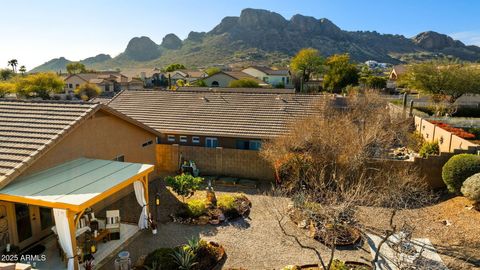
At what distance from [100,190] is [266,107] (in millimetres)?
14998

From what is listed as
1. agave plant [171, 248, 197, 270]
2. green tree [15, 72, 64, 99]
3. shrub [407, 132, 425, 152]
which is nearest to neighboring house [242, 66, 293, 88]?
green tree [15, 72, 64, 99]

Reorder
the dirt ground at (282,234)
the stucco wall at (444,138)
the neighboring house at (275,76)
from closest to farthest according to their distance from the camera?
1. the dirt ground at (282,234)
2. the stucco wall at (444,138)
3. the neighboring house at (275,76)

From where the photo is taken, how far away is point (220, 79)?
62031 mm

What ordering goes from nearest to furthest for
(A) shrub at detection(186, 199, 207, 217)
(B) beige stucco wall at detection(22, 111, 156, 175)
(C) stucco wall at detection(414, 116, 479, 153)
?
(B) beige stucco wall at detection(22, 111, 156, 175) → (A) shrub at detection(186, 199, 207, 217) → (C) stucco wall at detection(414, 116, 479, 153)

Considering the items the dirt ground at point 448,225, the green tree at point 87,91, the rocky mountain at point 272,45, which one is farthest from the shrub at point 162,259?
the rocky mountain at point 272,45

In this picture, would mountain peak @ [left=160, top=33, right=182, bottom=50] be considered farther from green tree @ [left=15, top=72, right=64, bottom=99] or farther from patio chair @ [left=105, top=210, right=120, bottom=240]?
patio chair @ [left=105, top=210, right=120, bottom=240]

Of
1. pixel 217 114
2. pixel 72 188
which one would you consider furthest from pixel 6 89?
pixel 72 188

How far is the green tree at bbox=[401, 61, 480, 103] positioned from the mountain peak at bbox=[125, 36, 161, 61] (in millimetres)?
160428

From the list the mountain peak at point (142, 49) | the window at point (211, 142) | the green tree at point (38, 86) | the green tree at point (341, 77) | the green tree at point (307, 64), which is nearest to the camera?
the window at point (211, 142)

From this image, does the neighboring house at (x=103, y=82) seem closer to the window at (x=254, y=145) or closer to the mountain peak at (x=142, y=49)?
the window at (x=254, y=145)

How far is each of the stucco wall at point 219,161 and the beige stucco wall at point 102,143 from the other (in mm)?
1605

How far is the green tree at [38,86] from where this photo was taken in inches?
2176

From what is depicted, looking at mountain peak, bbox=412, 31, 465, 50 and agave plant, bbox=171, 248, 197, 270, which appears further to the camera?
mountain peak, bbox=412, 31, 465, 50

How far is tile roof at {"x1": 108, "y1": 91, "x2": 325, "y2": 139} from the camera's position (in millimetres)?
21250
